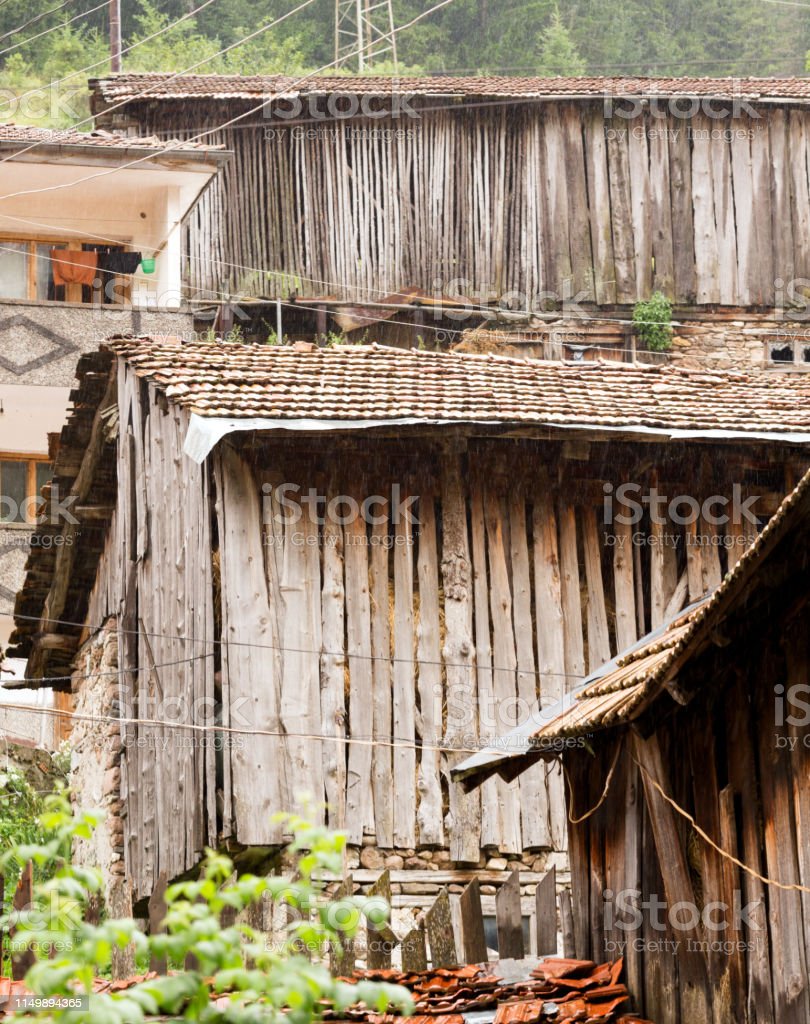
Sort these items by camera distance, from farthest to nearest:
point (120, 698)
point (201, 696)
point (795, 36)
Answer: point (795, 36) < point (120, 698) < point (201, 696)

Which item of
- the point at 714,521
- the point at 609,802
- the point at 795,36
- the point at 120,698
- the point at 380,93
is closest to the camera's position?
the point at 609,802

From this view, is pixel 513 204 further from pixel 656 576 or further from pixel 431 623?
pixel 431 623

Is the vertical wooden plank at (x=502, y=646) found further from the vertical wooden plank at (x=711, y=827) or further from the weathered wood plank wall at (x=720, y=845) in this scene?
the vertical wooden plank at (x=711, y=827)

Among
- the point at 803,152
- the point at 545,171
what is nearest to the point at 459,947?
the point at 545,171

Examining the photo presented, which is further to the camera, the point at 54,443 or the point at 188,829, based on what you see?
the point at 54,443

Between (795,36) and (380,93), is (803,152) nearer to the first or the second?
(380,93)

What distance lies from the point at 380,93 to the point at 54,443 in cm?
938

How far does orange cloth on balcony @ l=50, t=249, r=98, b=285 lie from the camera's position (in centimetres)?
2073

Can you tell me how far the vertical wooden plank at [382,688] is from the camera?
35.8 ft

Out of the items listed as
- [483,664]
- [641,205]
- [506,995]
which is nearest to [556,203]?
[641,205]

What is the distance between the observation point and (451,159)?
22.3 meters

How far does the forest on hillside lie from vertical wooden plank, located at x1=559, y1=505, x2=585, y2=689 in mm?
23750

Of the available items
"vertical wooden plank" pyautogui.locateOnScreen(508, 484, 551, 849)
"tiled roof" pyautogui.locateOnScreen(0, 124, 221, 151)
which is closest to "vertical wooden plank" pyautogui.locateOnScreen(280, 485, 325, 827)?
"vertical wooden plank" pyautogui.locateOnScreen(508, 484, 551, 849)

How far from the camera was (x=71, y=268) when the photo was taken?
20797 mm
